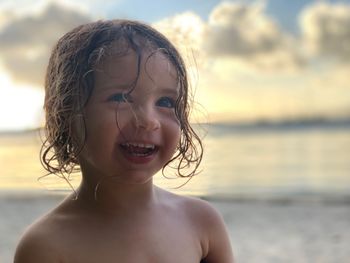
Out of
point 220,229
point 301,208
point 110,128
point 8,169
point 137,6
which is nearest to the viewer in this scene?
point 110,128

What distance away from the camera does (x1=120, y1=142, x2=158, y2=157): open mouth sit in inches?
26.1

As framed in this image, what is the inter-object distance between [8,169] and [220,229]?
1845 mm

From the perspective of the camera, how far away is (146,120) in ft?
2.15

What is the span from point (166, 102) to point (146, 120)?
5 centimetres

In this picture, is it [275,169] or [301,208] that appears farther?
[275,169]

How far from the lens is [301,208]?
3.39 m

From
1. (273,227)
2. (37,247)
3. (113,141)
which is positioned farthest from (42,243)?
(273,227)

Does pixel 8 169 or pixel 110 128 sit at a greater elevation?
pixel 110 128

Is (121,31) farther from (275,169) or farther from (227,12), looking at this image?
(275,169)

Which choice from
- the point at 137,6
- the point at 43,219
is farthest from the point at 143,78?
the point at 137,6

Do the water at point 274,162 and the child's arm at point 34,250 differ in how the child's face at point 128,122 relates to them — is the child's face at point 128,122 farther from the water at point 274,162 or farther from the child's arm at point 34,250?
the water at point 274,162

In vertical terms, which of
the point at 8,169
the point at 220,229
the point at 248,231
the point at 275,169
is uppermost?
the point at 220,229

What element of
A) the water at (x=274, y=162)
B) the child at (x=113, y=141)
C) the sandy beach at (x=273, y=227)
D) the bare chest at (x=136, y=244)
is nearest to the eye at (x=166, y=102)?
the child at (x=113, y=141)

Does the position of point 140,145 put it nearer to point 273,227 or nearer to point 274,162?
point 273,227
